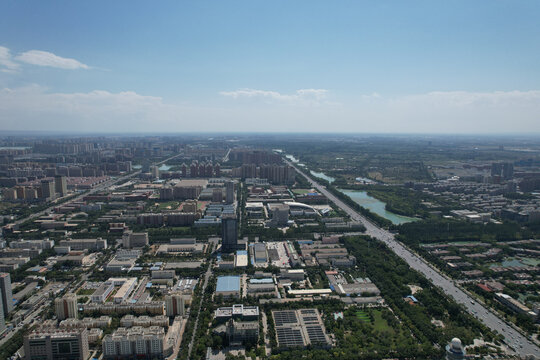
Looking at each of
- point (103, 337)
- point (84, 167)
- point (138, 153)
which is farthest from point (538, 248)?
point (138, 153)

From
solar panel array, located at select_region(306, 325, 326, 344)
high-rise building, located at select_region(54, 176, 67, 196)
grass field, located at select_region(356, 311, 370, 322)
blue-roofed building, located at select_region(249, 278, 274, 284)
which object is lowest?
grass field, located at select_region(356, 311, 370, 322)

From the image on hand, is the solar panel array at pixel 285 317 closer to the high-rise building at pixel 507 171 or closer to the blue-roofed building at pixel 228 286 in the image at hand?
the blue-roofed building at pixel 228 286

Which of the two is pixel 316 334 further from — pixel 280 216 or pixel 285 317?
pixel 280 216

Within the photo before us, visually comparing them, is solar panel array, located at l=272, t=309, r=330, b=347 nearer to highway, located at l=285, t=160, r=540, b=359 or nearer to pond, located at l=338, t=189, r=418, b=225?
highway, located at l=285, t=160, r=540, b=359

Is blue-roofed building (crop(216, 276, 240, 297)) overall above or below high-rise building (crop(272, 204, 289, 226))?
below

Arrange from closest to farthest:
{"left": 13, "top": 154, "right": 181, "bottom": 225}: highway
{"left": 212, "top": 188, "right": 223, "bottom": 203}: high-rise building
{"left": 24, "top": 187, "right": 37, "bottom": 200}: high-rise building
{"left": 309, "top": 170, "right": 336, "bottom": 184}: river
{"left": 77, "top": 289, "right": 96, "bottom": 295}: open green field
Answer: {"left": 77, "top": 289, "right": 96, "bottom": 295}: open green field, {"left": 13, "top": 154, "right": 181, "bottom": 225}: highway, {"left": 212, "top": 188, "right": 223, "bottom": 203}: high-rise building, {"left": 24, "top": 187, "right": 37, "bottom": 200}: high-rise building, {"left": 309, "top": 170, "right": 336, "bottom": 184}: river

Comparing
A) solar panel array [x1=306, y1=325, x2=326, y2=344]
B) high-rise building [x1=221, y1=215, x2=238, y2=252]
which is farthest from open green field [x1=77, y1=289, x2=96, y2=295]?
solar panel array [x1=306, y1=325, x2=326, y2=344]

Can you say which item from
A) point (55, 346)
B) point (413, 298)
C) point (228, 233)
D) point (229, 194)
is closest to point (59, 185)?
point (229, 194)
